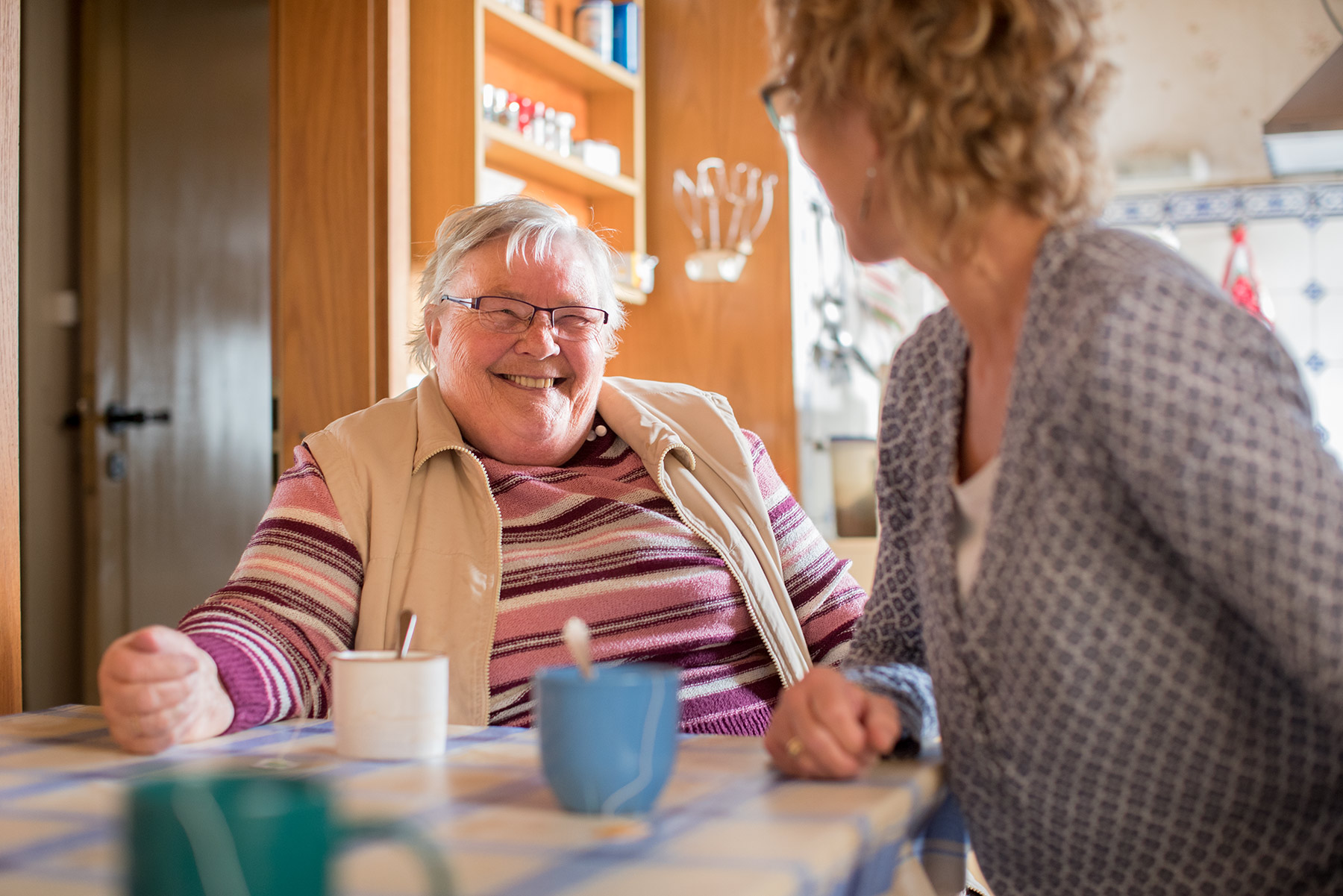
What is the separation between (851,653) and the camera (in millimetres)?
1047

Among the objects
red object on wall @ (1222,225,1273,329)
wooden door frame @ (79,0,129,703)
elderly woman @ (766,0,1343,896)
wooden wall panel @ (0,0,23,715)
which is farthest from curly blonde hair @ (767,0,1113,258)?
red object on wall @ (1222,225,1273,329)

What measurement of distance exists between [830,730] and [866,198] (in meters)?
0.41

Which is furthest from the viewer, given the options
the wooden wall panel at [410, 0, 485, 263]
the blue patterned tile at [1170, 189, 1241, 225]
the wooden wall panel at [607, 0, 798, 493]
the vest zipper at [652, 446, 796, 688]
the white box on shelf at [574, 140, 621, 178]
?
the blue patterned tile at [1170, 189, 1241, 225]

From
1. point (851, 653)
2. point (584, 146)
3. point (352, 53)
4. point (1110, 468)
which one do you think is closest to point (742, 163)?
point (584, 146)

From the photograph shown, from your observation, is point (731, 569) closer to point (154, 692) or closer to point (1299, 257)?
point (154, 692)

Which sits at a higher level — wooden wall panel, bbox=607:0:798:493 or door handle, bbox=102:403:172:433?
wooden wall panel, bbox=607:0:798:493

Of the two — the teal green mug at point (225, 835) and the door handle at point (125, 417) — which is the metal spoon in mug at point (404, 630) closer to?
the teal green mug at point (225, 835)

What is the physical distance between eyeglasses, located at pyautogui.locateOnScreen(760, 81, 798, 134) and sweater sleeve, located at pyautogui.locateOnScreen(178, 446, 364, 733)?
70cm

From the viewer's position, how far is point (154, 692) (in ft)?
3.05

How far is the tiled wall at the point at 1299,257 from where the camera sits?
13.9ft

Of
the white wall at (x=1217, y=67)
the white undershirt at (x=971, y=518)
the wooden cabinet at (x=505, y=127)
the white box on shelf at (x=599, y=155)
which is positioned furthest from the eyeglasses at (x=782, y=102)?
the white wall at (x=1217, y=67)

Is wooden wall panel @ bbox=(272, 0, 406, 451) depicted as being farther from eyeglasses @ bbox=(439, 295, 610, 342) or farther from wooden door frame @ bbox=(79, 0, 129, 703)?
eyeglasses @ bbox=(439, 295, 610, 342)

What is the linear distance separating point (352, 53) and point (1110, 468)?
2.29 m

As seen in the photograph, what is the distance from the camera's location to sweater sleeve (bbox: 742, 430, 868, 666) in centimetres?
152
